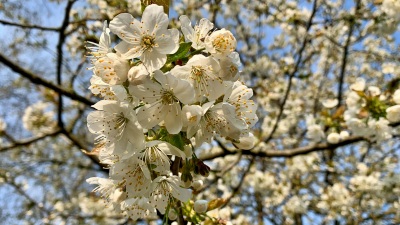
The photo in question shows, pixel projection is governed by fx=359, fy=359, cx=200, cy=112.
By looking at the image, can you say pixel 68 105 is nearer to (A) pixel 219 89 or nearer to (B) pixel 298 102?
(B) pixel 298 102

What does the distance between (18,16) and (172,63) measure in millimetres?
3377

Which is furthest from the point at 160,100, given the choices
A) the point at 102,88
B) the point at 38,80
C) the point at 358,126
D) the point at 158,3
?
the point at 38,80

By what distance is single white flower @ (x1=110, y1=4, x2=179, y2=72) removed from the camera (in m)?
1.06

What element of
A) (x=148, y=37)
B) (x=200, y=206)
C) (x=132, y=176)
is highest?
(x=148, y=37)

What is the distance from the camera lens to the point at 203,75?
3.39 feet

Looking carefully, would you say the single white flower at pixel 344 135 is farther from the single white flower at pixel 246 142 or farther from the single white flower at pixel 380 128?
the single white flower at pixel 246 142

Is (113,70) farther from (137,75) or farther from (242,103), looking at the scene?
(242,103)

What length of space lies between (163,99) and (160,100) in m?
0.01

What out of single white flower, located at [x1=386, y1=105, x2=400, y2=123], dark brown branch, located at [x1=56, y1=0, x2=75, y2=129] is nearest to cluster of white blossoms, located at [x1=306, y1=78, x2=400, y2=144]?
single white flower, located at [x1=386, y1=105, x2=400, y2=123]

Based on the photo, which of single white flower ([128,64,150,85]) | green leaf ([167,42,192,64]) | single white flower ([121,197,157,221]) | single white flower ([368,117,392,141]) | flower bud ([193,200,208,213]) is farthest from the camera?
single white flower ([368,117,392,141])

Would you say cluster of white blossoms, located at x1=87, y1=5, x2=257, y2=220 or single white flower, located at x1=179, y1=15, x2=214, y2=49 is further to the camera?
single white flower, located at x1=179, y1=15, x2=214, y2=49

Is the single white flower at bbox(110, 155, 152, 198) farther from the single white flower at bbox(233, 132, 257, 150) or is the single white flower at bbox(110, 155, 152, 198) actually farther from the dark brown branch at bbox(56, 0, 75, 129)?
the dark brown branch at bbox(56, 0, 75, 129)

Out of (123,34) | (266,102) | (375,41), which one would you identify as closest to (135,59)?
(123,34)

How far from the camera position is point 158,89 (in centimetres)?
102
